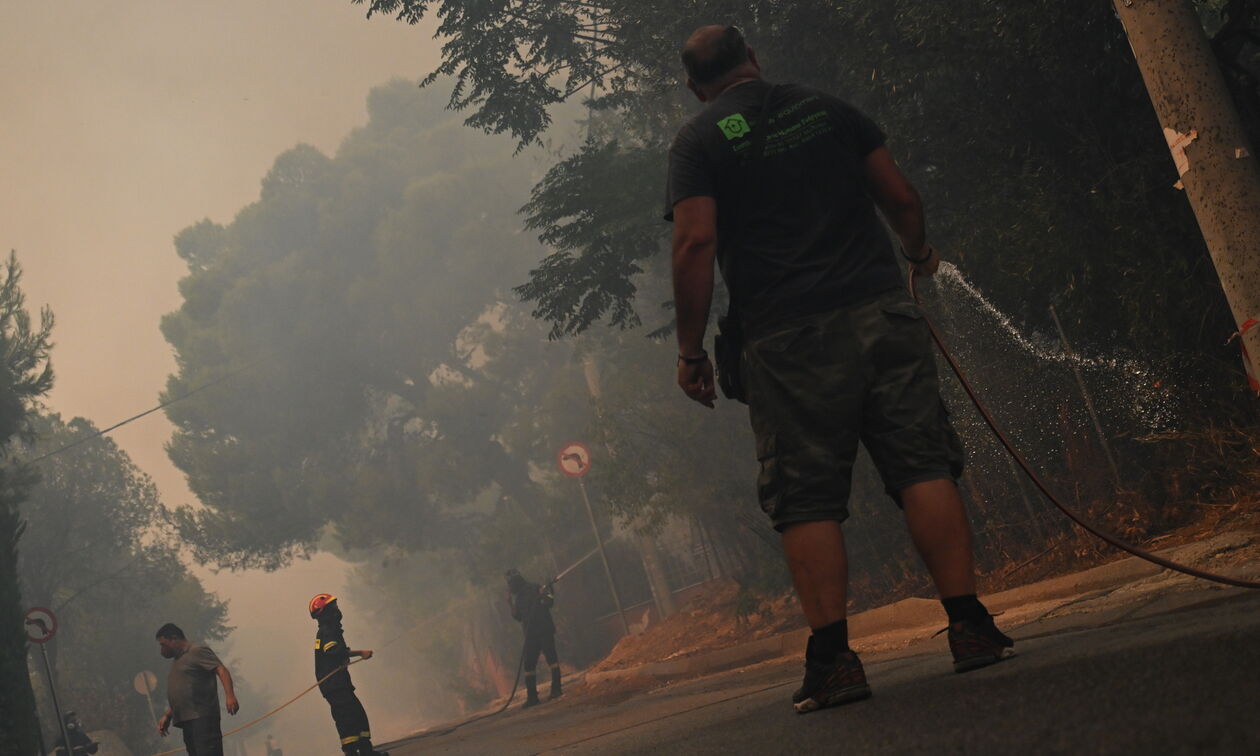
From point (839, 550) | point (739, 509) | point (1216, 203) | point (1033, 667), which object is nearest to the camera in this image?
point (1033, 667)

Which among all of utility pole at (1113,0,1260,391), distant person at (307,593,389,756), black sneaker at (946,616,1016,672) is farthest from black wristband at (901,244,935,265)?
distant person at (307,593,389,756)

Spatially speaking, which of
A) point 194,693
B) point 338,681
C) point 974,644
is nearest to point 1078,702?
point 974,644

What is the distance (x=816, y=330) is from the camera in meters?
3.22

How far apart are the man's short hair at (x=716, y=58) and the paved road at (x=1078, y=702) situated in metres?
1.89

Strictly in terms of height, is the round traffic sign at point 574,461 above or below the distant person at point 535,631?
above

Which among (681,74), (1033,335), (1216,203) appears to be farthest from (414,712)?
(1216,203)

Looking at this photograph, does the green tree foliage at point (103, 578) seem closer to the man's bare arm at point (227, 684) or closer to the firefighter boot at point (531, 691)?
the firefighter boot at point (531, 691)

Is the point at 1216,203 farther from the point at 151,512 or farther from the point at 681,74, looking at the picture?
the point at 151,512

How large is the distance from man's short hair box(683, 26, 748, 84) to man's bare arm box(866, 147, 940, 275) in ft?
1.67

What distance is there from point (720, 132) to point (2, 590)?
51.0 feet

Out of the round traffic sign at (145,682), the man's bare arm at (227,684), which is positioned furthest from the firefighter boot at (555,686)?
the round traffic sign at (145,682)

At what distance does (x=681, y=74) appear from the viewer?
548 inches

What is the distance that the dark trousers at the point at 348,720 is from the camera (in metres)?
11.2

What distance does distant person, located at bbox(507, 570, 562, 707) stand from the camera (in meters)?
17.2
